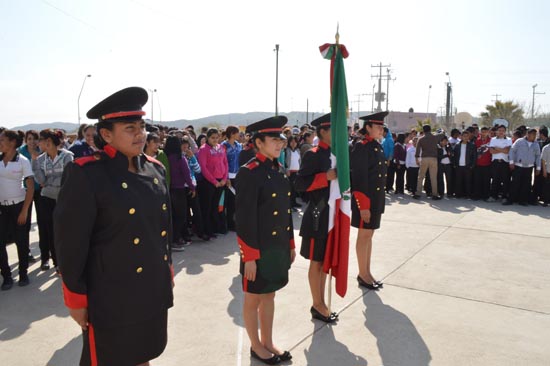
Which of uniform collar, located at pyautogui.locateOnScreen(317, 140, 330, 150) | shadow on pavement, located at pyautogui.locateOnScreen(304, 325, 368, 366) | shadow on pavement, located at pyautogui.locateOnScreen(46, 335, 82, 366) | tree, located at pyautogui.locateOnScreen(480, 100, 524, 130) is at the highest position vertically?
tree, located at pyautogui.locateOnScreen(480, 100, 524, 130)

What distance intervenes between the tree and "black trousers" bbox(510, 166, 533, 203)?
45.1m

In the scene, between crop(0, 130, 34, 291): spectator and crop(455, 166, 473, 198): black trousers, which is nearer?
crop(0, 130, 34, 291): spectator

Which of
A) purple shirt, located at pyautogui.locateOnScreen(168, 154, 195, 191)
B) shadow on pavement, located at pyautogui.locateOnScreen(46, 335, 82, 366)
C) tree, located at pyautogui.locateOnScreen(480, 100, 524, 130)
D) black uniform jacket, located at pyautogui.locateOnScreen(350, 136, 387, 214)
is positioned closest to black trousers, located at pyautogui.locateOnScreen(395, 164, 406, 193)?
purple shirt, located at pyautogui.locateOnScreen(168, 154, 195, 191)

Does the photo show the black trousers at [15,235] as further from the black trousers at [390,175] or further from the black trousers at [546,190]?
the black trousers at [546,190]

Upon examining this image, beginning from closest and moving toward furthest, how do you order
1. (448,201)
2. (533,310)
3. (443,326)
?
(443,326)
(533,310)
(448,201)

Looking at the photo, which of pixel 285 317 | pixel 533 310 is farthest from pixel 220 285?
pixel 533 310

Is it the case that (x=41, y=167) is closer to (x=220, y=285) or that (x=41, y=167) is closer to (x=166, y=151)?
(x=166, y=151)

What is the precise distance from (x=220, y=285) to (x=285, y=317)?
47.5 inches

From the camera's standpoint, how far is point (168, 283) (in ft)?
8.09

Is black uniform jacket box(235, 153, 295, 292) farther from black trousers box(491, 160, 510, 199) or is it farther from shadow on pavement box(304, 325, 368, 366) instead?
black trousers box(491, 160, 510, 199)

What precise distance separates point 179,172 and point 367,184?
3.17 m

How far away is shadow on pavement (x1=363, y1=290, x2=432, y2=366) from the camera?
3.49 metres

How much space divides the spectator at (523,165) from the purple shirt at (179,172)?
830cm

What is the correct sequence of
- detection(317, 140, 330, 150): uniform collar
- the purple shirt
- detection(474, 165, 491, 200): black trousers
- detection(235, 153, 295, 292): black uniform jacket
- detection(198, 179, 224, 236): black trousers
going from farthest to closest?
detection(474, 165, 491, 200): black trousers < detection(198, 179, 224, 236): black trousers < the purple shirt < detection(317, 140, 330, 150): uniform collar < detection(235, 153, 295, 292): black uniform jacket
